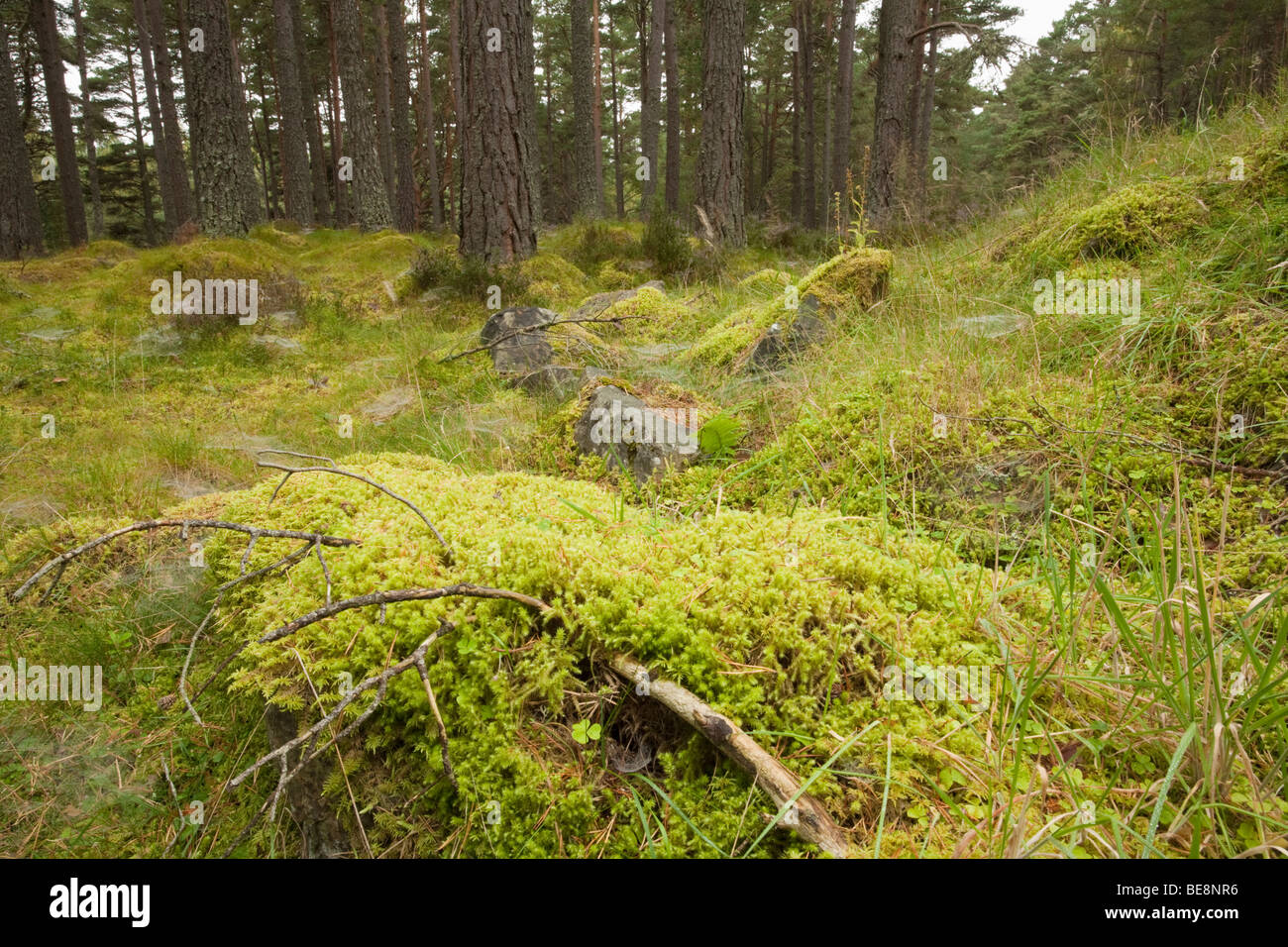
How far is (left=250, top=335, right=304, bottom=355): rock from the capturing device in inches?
274

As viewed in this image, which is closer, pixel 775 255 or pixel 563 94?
pixel 775 255

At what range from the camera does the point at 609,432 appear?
3.55 metres

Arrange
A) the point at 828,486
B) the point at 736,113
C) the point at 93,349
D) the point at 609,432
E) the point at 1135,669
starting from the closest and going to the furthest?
the point at 1135,669 < the point at 828,486 < the point at 609,432 < the point at 93,349 < the point at 736,113

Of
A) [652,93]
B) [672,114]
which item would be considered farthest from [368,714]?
[672,114]

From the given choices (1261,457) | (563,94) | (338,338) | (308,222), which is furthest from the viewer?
(563,94)

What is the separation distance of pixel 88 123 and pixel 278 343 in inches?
1159

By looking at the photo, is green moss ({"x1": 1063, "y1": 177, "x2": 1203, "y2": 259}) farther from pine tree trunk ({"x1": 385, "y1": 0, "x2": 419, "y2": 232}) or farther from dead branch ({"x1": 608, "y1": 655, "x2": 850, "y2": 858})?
pine tree trunk ({"x1": 385, "y1": 0, "x2": 419, "y2": 232})

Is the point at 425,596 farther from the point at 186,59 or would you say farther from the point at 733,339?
the point at 186,59

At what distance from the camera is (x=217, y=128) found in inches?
424

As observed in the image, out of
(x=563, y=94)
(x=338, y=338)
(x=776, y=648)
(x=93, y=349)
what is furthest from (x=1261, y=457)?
(x=563, y=94)

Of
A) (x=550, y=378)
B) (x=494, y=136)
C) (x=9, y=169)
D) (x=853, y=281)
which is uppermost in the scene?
(x=9, y=169)

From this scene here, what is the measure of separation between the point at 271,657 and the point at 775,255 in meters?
11.2
